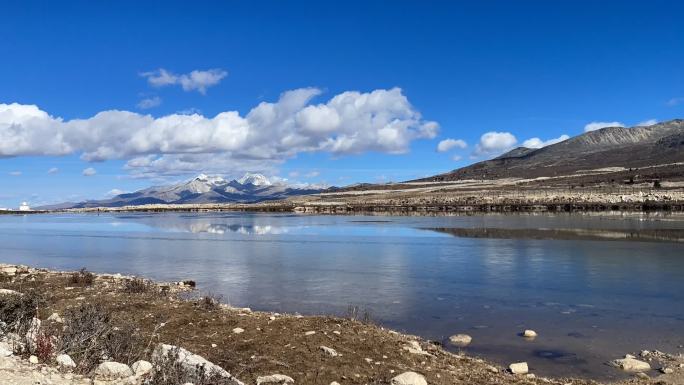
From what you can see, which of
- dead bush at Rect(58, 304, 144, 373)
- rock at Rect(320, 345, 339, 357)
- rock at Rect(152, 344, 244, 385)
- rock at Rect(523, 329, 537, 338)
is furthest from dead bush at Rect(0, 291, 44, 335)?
rock at Rect(523, 329, 537, 338)

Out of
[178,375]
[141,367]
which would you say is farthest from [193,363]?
[141,367]

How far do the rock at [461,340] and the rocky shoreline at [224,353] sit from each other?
0.09 ft

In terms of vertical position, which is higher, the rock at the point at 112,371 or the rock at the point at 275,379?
the rock at the point at 112,371

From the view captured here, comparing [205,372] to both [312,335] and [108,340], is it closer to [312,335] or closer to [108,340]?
[108,340]

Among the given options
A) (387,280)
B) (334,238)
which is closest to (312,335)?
(387,280)

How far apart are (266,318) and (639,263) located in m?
19.9

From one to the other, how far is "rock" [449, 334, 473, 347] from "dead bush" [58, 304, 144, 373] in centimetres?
731

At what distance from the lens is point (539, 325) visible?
1523 centimetres

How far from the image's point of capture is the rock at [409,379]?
9.11 meters

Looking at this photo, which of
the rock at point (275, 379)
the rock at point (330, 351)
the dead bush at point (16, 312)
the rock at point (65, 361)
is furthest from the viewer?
the rock at point (330, 351)

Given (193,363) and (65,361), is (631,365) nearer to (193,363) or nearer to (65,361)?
(193,363)

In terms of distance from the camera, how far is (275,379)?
30.1 ft

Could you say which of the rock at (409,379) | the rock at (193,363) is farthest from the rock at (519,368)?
the rock at (193,363)

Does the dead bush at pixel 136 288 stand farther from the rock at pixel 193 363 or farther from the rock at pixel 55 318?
the rock at pixel 193 363
